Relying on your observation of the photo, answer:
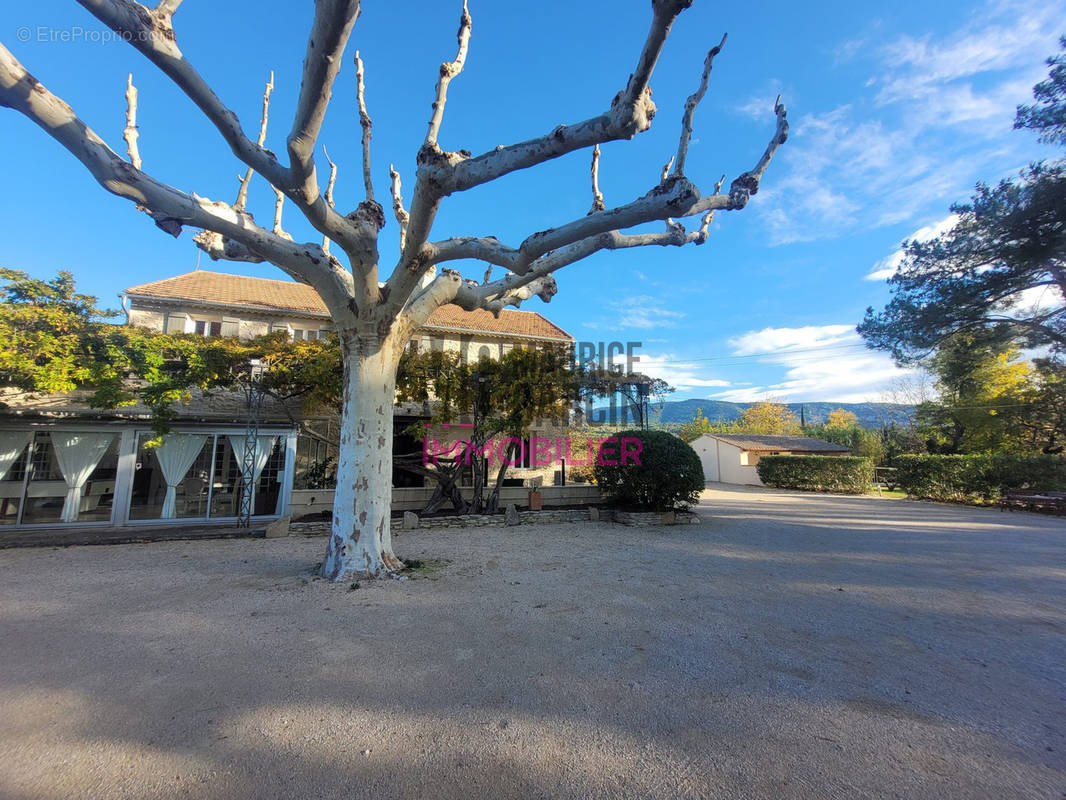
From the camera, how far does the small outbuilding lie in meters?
29.3

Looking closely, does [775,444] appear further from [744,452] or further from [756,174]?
[756,174]

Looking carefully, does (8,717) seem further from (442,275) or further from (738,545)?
(738,545)

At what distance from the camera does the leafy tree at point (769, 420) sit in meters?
45.1

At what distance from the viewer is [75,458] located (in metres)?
9.63

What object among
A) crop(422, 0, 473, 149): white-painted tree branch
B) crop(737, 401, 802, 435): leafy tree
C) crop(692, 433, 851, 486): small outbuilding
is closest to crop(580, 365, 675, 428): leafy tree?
crop(422, 0, 473, 149): white-painted tree branch

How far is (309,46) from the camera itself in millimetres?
3711

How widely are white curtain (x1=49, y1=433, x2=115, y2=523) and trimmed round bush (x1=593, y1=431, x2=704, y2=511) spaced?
1156 cm

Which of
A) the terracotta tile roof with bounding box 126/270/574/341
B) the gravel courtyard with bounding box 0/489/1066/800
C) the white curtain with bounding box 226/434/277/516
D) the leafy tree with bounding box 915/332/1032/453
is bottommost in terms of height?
the gravel courtyard with bounding box 0/489/1066/800

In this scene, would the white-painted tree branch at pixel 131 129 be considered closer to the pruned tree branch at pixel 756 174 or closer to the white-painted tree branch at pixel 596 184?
the white-painted tree branch at pixel 596 184

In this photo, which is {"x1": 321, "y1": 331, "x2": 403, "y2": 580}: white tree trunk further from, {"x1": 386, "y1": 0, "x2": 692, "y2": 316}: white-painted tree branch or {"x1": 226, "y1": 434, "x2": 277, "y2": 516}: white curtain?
{"x1": 226, "y1": 434, "x2": 277, "y2": 516}: white curtain

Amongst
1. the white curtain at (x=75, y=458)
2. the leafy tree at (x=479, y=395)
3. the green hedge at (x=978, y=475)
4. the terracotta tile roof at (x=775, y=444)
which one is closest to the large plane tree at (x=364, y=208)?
the leafy tree at (x=479, y=395)

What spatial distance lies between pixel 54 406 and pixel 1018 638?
16095 mm

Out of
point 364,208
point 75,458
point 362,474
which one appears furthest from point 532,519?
point 75,458

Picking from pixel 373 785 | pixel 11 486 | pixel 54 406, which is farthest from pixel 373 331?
pixel 11 486
